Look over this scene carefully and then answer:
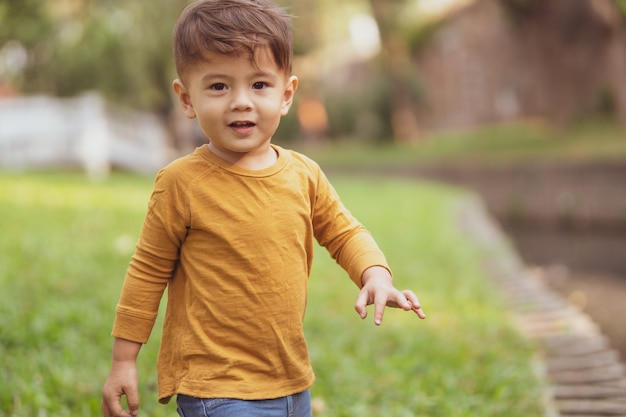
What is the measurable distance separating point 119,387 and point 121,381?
1cm

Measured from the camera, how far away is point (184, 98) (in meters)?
1.86

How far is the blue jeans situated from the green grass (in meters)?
1.08

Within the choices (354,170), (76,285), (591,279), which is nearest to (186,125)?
(354,170)

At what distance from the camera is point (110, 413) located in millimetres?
1831

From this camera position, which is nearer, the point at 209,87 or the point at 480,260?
the point at 209,87

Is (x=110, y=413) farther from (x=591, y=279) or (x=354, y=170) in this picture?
(x=354, y=170)

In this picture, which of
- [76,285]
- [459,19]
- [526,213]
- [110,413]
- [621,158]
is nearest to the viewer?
[110,413]

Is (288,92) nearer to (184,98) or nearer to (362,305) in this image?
(184,98)

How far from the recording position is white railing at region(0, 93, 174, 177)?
1320 cm

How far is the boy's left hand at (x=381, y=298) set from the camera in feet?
5.80

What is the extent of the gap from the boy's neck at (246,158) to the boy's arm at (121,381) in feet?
1.59

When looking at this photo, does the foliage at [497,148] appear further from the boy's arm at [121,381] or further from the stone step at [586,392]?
the boy's arm at [121,381]

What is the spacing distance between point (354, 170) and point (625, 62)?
7.71 metres

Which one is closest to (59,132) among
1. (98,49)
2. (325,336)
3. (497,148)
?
(98,49)
